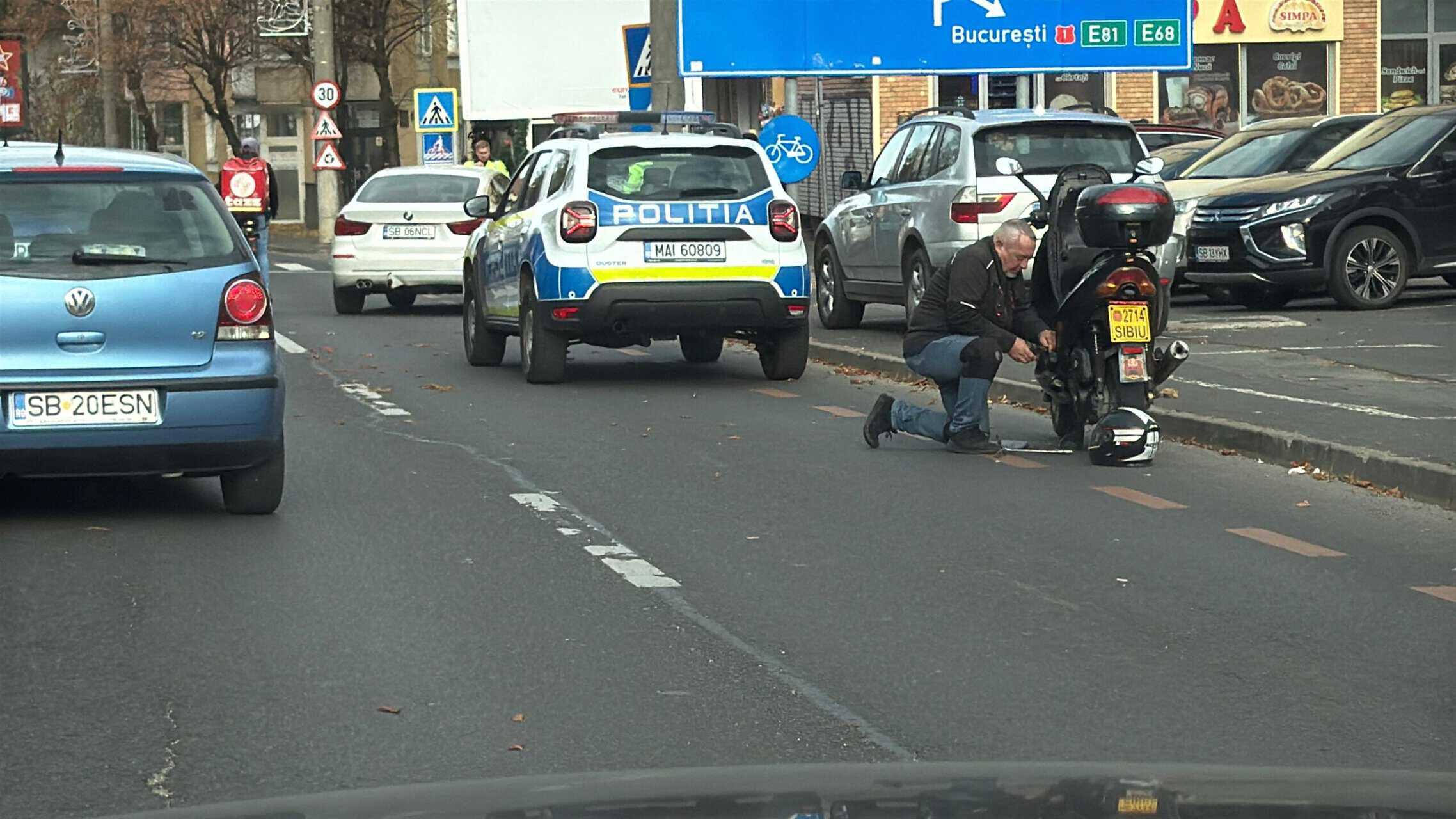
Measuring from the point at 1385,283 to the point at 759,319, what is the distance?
731cm

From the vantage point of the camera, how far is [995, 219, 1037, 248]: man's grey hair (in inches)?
488

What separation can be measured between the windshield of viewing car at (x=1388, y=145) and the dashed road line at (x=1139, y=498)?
11.2 metres

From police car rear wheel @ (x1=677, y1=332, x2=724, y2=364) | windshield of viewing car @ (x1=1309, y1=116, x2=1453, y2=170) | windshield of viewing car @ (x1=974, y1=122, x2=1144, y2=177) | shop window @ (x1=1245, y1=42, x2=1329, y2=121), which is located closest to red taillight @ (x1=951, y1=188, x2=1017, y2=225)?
windshield of viewing car @ (x1=974, y1=122, x2=1144, y2=177)

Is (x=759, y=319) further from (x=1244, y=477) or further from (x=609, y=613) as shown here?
(x=609, y=613)

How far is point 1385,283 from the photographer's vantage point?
67.6 feet

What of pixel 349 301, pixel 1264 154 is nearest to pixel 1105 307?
pixel 1264 154

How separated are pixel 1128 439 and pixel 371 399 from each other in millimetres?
5523

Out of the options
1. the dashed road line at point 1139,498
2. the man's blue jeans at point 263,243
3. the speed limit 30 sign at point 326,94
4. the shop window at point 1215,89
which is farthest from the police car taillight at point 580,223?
the speed limit 30 sign at point 326,94

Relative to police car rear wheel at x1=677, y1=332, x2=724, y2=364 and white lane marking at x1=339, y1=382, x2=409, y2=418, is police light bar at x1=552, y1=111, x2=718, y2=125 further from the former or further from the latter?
white lane marking at x1=339, y1=382, x2=409, y2=418

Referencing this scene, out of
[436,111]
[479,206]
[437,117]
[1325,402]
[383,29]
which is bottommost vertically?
[1325,402]

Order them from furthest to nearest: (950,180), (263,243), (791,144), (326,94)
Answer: (326,94) → (791,144) → (263,243) → (950,180)

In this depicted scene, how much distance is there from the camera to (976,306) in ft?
41.1

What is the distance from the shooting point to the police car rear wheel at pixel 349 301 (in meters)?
24.7

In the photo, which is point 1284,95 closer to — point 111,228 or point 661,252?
point 661,252
